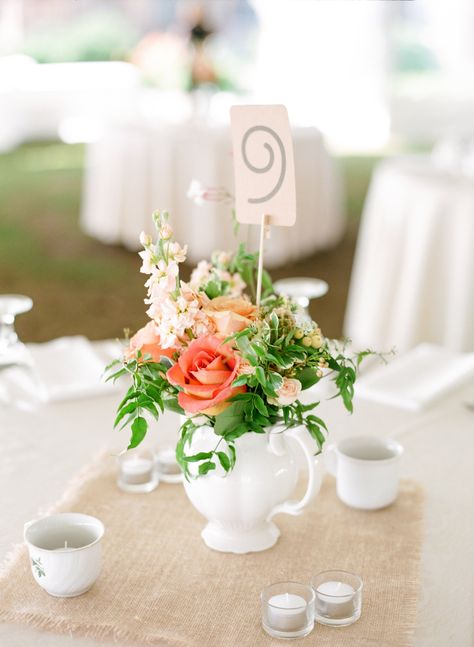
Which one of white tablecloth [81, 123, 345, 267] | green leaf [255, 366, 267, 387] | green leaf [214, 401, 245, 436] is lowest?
white tablecloth [81, 123, 345, 267]

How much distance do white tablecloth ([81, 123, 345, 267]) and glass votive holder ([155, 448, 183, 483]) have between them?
3.60 meters

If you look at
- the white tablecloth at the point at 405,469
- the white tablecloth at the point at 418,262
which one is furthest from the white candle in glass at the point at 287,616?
the white tablecloth at the point at 418,262

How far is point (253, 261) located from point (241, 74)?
1009 centimetres

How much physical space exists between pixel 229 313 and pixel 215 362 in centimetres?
7

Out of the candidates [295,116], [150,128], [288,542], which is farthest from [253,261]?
[295,116]

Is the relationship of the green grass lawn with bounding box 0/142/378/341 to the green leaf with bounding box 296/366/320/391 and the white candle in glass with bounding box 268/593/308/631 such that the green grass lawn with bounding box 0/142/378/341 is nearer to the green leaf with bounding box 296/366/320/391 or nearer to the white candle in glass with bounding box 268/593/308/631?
the green leaf with bounding box 296/366/320/391

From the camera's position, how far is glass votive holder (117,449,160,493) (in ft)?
4.53

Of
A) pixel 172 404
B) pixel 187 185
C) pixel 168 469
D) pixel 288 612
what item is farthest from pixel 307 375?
pixel 187 185

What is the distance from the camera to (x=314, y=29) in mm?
9297

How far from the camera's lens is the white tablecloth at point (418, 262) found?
316 cm

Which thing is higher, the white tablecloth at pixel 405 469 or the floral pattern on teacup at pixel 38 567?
the floral pattern on teacup at pixel 38 567

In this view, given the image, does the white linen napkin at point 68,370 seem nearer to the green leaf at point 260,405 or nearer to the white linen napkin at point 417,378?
the white linen napkin at point 417,378

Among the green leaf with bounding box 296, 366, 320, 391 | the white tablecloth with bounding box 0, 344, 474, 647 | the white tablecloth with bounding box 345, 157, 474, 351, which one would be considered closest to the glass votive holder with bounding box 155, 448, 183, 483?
the white tablecloth with bounding box 0, 344, 474, 647

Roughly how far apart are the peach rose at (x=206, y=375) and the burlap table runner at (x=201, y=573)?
22cm
